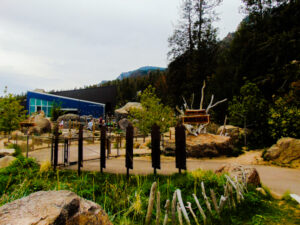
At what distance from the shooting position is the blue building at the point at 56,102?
121 feet

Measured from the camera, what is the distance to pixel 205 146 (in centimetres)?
1005

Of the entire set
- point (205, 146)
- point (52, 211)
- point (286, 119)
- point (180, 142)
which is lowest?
point (205, 146)

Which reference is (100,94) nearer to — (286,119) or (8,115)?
(8,115)

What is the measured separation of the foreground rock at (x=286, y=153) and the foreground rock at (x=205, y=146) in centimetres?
179

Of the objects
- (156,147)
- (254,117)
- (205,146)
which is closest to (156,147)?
(156,147)

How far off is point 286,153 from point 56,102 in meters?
36.7

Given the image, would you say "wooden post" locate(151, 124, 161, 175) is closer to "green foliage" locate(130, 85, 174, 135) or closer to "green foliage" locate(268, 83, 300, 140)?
"green foliage" locate(130, 85, 174, 135)

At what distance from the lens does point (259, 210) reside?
3.54 metres


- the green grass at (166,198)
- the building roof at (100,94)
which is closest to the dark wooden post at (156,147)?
the green grass at (166,198)

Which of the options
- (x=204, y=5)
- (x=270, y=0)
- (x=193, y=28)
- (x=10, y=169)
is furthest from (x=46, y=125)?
(x=270, y=0)

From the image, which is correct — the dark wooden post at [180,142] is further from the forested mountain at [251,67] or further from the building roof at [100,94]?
the building roof at [100,94]

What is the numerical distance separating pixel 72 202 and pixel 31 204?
0.30 meters

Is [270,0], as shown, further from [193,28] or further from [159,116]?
[159,116]

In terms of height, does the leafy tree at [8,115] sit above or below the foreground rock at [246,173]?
above
